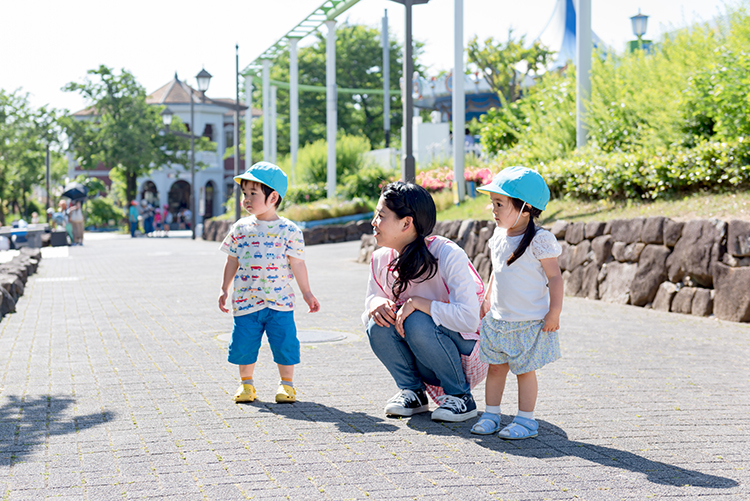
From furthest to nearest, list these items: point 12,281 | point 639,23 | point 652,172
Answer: point 639,23 < point 652,172 < point 12,281

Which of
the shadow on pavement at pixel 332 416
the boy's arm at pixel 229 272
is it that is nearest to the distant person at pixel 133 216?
the boy's arm at pixel 229 272

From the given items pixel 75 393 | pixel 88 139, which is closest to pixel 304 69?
pixel 88 139

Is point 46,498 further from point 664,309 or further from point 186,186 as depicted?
point 186,186

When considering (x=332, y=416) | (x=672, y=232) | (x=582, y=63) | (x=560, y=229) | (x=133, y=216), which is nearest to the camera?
(x=332, y=416)

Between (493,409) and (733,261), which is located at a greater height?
(733,261)

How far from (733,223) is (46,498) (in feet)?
25.0

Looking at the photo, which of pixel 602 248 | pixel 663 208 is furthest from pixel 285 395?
pixel 663 208

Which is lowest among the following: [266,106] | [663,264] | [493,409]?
[493,409]

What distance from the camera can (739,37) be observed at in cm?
1153

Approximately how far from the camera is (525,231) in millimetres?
4242

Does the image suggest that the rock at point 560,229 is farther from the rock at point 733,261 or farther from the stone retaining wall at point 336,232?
the stone retaining wall at point 336,232

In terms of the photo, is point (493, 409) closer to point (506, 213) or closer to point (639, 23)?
point (506, 213)

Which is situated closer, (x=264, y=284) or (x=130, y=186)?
(x=264, y=284)

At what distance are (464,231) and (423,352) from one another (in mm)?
10119
